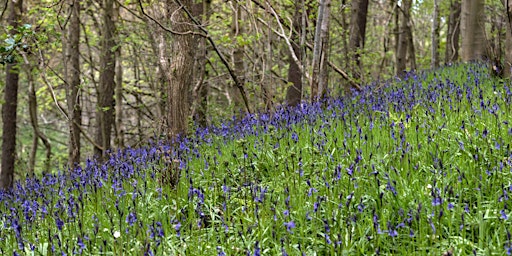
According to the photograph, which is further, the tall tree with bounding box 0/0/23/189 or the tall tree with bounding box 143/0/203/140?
the tall tree with bounding box 0/0/23/189

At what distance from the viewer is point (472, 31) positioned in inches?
→ 430

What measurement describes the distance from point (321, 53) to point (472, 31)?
481cm

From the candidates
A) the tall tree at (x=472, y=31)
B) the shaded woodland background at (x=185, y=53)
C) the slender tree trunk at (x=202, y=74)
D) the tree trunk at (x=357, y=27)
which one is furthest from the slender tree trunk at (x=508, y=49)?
the slender tree trunk at (x=202, y=74)

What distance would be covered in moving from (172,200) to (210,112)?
7938mm

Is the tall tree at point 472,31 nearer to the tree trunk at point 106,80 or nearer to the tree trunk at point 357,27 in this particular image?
the tree trunk at point 357,27

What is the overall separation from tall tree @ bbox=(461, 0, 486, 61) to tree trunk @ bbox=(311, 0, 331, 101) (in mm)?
4627

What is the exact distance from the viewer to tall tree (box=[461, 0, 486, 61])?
1088 cm

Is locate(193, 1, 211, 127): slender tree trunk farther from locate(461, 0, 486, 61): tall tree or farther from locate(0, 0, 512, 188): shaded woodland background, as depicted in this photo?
locate(461, 0, 486, 61): tall tree

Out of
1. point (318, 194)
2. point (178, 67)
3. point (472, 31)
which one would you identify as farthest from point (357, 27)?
point (318, 194)

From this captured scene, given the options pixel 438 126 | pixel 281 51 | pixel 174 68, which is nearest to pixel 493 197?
pixel 438 126

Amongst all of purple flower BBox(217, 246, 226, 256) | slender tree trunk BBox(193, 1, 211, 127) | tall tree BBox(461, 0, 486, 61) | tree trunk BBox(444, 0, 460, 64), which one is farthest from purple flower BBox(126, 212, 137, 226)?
tree trunk BBox(444, 0, 460, 64)

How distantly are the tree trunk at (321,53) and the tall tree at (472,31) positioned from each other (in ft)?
15.2

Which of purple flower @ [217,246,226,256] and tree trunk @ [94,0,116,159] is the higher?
tree trunk @ [94,0,116,159]

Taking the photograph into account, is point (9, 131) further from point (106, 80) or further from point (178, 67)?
point (178, 67)
